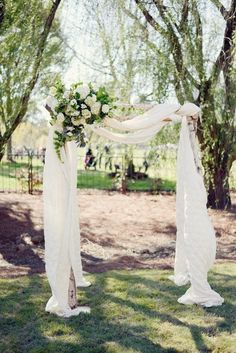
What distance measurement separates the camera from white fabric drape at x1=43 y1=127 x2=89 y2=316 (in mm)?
5887

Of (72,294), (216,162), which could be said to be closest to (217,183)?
(216,162)

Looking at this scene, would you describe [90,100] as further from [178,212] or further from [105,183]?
[105,183]

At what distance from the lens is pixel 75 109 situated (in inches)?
221

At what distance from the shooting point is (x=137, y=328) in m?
5.55

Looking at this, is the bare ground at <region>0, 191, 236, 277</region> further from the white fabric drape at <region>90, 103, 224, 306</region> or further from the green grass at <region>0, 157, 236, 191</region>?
the white fabric drape at <region>90, 103, 224, 306</region>

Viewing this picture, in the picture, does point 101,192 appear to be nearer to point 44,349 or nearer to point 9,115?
point 9,115

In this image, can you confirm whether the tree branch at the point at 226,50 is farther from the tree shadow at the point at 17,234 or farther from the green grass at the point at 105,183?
the tree shadow at the point at 17,234

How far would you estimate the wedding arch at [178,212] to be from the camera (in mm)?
5910

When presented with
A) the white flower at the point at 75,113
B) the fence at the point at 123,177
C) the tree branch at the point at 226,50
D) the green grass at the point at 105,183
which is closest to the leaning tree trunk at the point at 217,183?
the fence at the point at 123,177

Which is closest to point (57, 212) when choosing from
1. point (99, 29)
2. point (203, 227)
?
point (203, 227)

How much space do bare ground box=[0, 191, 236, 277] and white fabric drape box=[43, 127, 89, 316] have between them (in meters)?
2.28

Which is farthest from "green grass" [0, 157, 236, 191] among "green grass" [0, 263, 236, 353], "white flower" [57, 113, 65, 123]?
"white flower" [57, 113, 65, 123]

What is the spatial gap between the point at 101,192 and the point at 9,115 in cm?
539

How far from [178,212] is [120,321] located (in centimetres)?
174
